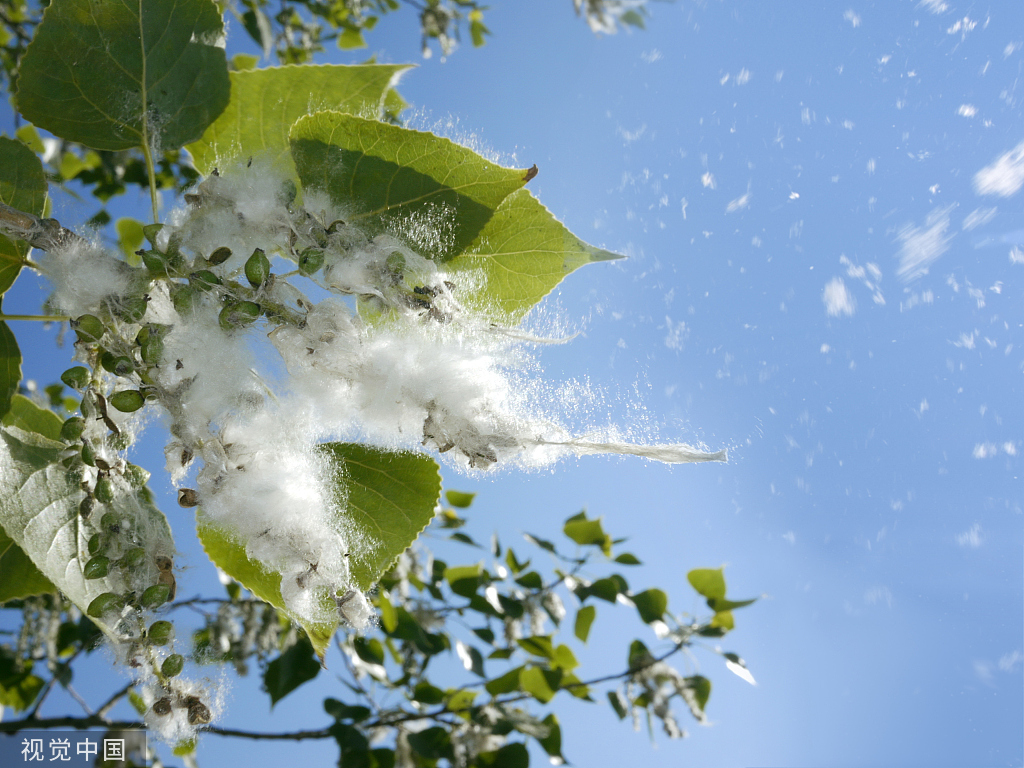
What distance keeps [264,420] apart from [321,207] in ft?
0.69

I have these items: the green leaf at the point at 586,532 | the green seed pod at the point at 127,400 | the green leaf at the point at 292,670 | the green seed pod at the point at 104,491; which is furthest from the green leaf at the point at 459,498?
the green seed pod at the point at 127,400

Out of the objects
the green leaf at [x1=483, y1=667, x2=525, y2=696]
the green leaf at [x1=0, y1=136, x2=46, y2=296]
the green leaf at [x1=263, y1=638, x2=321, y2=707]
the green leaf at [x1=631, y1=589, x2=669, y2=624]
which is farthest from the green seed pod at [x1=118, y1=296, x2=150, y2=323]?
the green leaf at [x1=631, y1=589, x2=669, y2=624]

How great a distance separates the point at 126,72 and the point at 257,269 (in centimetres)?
35

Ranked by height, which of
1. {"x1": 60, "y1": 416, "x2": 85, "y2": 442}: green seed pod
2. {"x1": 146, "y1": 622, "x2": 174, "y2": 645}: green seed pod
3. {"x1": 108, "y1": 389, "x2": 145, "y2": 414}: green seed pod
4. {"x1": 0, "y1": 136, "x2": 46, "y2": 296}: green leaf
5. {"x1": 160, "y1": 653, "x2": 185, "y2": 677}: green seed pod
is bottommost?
{"x1": 160, "y1": 653, "x2": 185, "y2": 677}: green seed pod

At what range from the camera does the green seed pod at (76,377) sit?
Result: 0.57 m

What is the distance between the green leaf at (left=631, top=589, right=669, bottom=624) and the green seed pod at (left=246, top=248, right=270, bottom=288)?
4.68ft

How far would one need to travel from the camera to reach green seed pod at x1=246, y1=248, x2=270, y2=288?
501 mm

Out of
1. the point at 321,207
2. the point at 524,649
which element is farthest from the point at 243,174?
the point at 524,649

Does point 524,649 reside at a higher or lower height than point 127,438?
lower

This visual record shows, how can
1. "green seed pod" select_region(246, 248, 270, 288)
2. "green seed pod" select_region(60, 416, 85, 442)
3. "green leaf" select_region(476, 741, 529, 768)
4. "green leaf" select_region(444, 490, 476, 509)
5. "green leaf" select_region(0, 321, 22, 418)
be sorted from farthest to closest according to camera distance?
1. "green leaf" select_region(444, 490, 476, 509)
2. "green leaf" select_region(476, 741, 529, 768)
3. "green leaf" select_region(0, 321, 22, 418)
4. "green seed pod" select_region(60, 416, 85, 442)
5. "green seed pod" select_region(246, 248, 270, 288)

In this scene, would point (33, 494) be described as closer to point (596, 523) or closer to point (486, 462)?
point (486, 462)

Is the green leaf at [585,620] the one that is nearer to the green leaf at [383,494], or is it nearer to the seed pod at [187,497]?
the green leaf at [383,494]

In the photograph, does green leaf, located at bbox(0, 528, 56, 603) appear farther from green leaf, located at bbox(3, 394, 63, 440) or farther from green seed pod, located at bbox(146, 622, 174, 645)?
green seed pod, located at bbox(146, 622, 174, 645)

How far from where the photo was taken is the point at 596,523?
5.59ft
